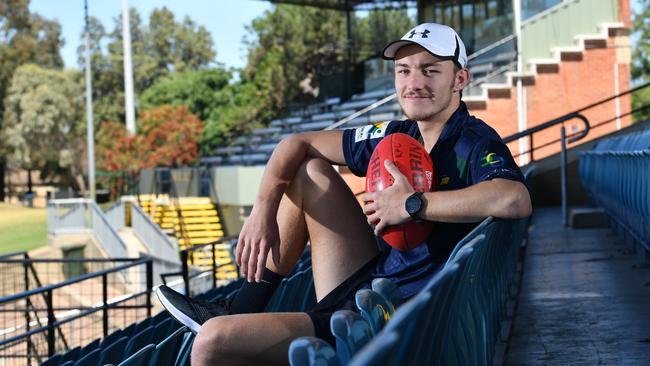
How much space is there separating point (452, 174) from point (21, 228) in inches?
2063

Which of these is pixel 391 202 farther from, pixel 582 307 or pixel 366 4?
pixel 366 4

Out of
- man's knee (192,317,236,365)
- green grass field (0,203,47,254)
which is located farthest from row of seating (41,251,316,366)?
green grass field (0,203,47,254)

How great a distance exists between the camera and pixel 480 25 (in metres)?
24.8

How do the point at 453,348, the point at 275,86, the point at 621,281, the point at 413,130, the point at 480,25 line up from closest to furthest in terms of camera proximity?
the point at 453,348 → the point at 413,130 → the point at 621,281 → the point at 480,25 → the point at 275,86

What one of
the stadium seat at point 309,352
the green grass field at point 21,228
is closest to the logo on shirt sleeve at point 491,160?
the stadium seat at point 309,352

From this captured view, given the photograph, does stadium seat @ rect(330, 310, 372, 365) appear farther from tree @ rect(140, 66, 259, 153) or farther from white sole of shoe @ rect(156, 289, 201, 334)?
tree @ rect(140, 66, 259, 153)

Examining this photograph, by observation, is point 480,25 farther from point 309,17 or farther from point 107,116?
point 107,116

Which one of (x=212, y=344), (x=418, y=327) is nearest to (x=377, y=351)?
(x=418, y=327)

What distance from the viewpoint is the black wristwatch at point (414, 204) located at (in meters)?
2.76

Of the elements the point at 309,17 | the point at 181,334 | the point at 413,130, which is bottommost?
the point at 181,334

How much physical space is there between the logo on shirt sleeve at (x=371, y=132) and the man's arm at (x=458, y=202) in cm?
37

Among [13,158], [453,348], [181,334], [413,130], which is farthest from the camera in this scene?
[13,158]

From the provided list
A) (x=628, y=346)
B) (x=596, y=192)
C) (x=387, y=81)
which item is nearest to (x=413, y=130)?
(x=628, y=346)

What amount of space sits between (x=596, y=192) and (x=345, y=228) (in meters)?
6.86
